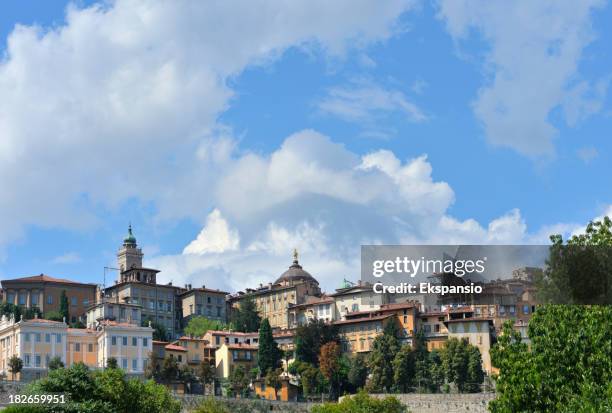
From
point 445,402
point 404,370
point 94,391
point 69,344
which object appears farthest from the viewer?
point 69,344

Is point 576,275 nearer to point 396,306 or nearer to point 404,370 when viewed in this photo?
point 404,370

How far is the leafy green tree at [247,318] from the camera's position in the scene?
137m

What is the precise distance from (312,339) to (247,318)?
21.4m

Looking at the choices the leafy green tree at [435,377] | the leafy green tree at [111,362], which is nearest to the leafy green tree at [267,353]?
the leafy green tree at [111,362]

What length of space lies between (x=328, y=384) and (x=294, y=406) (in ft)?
21.1

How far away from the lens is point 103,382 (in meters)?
65.6

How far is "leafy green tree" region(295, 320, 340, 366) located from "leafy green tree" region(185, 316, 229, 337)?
1803 centimetres

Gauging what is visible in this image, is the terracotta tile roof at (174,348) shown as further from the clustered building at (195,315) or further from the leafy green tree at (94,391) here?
the leafy green tree at (94,391)

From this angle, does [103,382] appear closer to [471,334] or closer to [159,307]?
[471,334]

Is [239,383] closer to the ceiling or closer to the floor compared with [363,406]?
closer to the ceiling

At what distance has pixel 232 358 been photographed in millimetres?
123375

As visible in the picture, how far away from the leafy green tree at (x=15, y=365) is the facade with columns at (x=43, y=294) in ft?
82.8

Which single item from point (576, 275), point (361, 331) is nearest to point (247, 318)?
point (361, 331)

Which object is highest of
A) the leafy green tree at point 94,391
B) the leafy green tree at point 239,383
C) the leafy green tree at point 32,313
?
the leafy green tree at point 32,313
